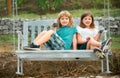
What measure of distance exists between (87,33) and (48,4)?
4789mm

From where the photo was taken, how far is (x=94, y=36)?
5.84 metres

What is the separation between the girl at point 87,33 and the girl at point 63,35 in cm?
9

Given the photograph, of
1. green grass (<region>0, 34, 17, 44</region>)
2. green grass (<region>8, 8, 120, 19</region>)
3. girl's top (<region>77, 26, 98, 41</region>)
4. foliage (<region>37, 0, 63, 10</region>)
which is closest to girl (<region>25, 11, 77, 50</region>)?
girl's top (<region>77, 26, 98, 41</region>)

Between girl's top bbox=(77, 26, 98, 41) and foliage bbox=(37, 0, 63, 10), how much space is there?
167 inches

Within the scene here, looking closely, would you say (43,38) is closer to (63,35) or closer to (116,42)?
(63,35)

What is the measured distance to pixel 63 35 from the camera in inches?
229

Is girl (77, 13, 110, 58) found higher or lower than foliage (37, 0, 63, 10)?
lower

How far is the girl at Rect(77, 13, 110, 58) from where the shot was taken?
5.63 meters

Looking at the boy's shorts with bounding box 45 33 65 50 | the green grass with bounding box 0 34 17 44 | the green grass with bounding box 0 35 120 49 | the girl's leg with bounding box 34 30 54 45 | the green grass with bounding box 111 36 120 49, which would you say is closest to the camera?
the girl's leg with bounding box 34 30 54 45

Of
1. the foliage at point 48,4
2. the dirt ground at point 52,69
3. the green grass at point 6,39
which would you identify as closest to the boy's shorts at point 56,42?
the dirt ground at point 52,69

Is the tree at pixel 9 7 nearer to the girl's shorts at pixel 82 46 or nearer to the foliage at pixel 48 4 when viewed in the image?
the foliage at pixel 48 4

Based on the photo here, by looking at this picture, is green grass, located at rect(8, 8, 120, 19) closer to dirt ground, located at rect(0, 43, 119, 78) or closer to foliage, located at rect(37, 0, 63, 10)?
foliage, located at rect(37, 0, 63, 10)

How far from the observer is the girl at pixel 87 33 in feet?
18.5

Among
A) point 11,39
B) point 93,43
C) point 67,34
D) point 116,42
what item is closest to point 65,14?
point 67,34
